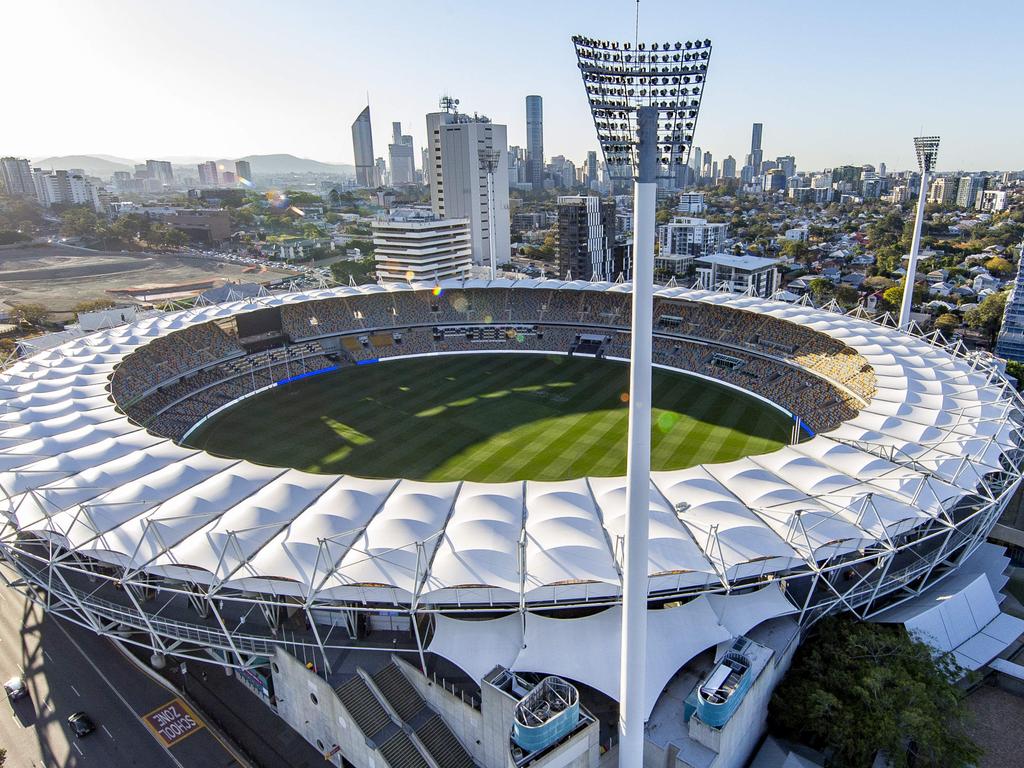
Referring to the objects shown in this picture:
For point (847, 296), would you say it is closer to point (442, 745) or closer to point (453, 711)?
point (453, 711)

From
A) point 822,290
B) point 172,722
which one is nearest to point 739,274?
point 822,290

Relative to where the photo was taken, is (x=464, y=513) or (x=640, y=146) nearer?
(x=640, y=146)

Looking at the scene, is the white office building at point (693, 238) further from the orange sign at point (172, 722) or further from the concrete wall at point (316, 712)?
the orange sign at point (172, 722)

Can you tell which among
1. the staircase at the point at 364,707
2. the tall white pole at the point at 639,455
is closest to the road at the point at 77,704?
the staircase at the point at 364,707

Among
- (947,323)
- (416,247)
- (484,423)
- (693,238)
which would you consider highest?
(416,247)

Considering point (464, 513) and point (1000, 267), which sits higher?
point (464, 513)

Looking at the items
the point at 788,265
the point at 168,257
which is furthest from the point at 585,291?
the point at 168,257

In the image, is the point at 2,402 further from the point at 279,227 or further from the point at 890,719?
the point at 279,227
